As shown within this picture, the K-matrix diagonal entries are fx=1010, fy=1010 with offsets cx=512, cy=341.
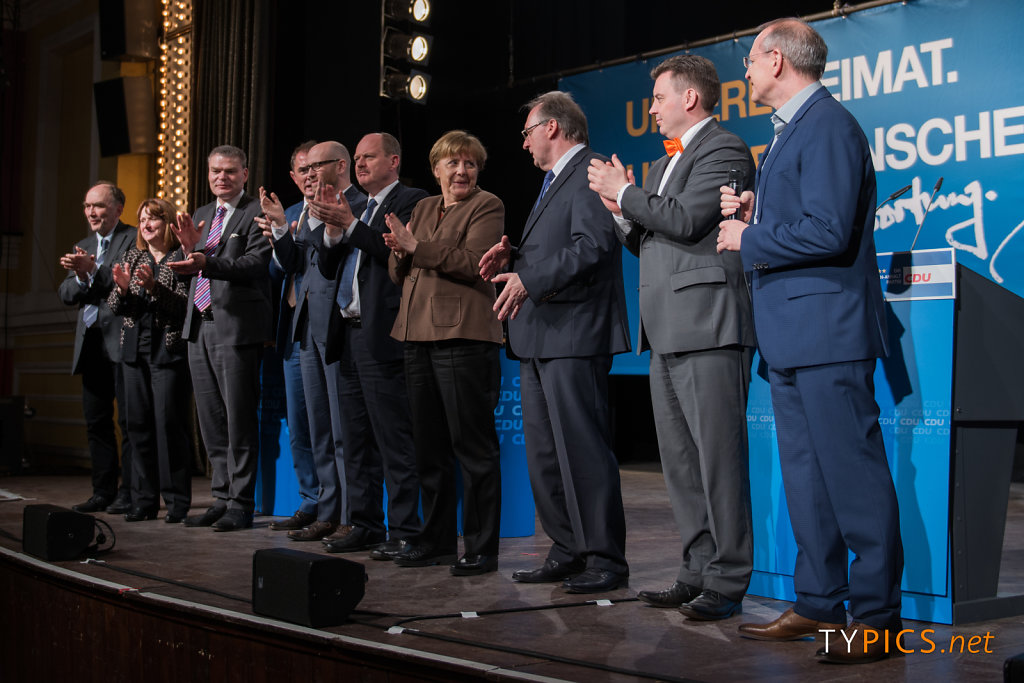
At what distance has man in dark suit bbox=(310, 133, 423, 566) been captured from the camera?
12.4 feet

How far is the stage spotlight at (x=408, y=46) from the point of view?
643 cm

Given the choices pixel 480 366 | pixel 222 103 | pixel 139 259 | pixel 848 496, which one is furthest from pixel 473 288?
pixel 222 103

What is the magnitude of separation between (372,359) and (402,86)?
10.3 feet

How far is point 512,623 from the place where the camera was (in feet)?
8.61

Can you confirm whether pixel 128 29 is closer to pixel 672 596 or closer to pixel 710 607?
pixel 672 596

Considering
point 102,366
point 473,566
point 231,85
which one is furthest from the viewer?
point 231,85

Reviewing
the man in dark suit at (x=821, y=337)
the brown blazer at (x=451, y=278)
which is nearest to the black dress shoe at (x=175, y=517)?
the brown blazer at (x=451, y=278)

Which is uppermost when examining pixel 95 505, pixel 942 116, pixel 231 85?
pixel 231 85

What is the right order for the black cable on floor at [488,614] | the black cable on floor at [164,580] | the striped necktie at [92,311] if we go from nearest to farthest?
the black cable on floor at [488,614] → the black cable on floor at [164,580] → the striped necktie at [92,311]

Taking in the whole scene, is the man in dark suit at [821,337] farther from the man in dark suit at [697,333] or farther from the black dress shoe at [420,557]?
the black dress shoe at [420,557]

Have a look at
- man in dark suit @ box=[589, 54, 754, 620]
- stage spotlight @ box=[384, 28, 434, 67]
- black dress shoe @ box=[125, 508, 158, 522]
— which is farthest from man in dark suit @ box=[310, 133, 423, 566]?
stage spotlight @ box=[384, 28, 434, 67]

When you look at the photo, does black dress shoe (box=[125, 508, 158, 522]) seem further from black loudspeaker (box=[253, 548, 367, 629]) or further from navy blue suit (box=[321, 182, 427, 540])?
black loudspeaker (box=[253, 548, 367, 629])

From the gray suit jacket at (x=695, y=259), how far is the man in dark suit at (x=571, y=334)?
0.32 metres

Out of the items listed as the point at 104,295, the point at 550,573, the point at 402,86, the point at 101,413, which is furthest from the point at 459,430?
the point at 402,86
